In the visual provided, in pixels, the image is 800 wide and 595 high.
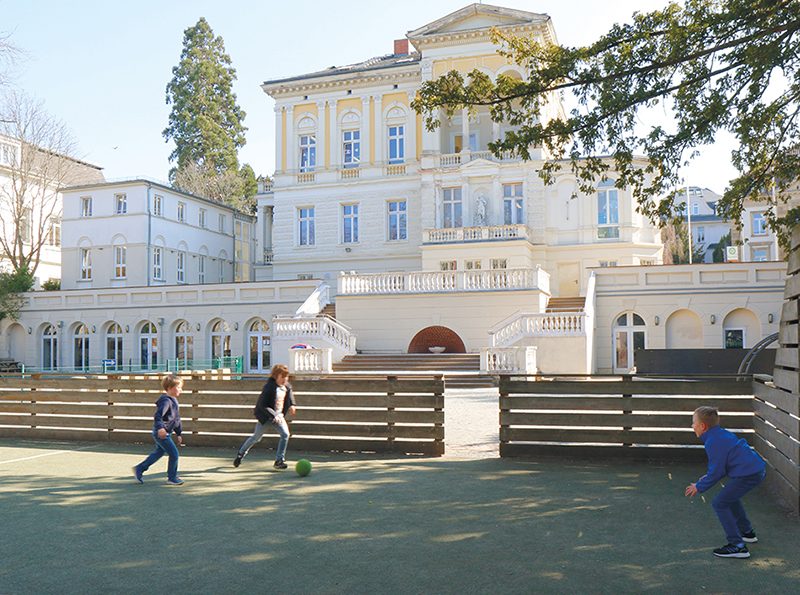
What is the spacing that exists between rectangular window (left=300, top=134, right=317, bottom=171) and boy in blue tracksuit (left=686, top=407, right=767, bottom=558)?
3785cm

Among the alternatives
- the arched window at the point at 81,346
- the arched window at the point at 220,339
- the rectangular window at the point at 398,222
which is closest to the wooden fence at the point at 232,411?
the arched window at the point at 220,339

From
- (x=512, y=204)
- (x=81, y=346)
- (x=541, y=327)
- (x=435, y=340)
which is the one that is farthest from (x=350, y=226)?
(x=541, y=327)

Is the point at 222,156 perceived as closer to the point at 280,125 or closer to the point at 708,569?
the point at 280,125

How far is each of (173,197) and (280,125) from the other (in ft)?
29.4

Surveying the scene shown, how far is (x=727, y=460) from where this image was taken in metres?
5.52

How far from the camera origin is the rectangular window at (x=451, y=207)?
37.3 meters

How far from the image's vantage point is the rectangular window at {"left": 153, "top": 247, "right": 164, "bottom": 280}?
43141 millimetres

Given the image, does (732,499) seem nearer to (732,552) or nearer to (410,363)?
(732,552)

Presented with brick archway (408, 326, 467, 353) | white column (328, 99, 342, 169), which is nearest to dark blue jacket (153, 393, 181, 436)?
brick archway (408, 326, 467, 353)

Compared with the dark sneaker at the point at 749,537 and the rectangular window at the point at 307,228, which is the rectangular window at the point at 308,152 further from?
the dark sneaker at the point at 749,537

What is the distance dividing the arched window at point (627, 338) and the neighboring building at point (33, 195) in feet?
123

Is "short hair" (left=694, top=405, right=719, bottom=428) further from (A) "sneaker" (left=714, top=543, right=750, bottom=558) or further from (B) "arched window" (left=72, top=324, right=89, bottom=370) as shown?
(B) "arched window" (left=72, top=324, right=89, bottom=370)

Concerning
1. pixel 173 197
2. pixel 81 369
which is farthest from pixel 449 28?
pixel 81 369

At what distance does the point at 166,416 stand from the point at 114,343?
106ft
